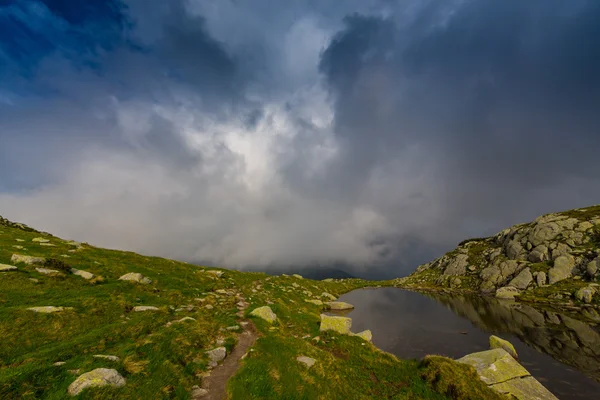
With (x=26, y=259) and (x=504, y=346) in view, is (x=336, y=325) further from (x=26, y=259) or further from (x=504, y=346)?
(x=26, y=259)

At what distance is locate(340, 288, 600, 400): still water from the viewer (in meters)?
26.2

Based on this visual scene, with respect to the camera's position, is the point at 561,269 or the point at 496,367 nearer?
the point at 496,367

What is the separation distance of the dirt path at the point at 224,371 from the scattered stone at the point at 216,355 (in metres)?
0.40

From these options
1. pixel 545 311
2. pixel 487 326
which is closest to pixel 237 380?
pixel 487 326

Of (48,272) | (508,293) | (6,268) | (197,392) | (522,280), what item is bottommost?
(197,392)

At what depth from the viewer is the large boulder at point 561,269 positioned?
82062 mm

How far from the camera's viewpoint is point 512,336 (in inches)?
1554

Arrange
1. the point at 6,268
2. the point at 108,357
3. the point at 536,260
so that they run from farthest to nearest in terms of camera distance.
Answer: the point at 536,260 < the point at 6,268 < the point at 108,357

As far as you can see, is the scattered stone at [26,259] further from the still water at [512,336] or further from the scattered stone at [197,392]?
the still water at [512,336]

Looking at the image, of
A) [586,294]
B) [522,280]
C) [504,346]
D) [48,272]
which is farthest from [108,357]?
[522,280]

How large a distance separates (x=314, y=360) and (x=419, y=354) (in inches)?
793

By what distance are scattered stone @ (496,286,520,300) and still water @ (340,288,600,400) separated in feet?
63.2

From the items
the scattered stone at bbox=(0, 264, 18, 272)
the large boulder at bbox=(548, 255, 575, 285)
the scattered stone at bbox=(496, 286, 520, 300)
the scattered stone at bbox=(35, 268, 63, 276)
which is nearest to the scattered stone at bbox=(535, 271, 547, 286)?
the large boulder at bbox=(548, 255, 575, 285)

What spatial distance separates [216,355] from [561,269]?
12005 centimetres
